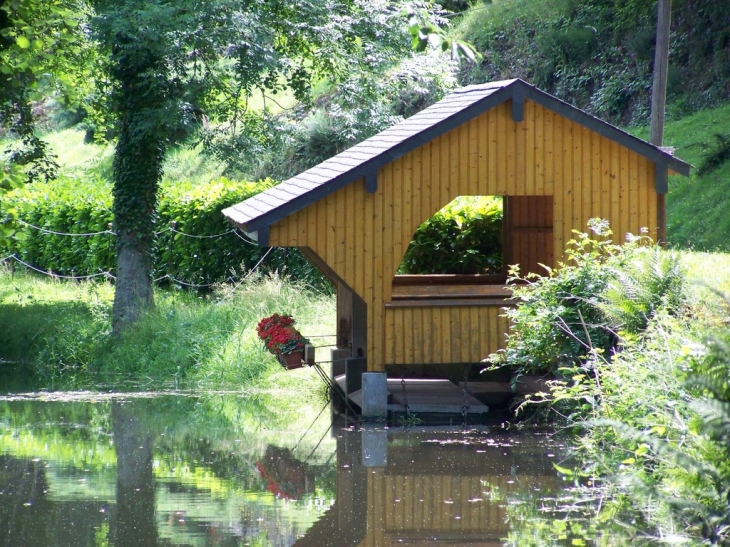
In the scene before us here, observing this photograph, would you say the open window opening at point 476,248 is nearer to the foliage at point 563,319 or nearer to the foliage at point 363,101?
the foliage at point 563,319

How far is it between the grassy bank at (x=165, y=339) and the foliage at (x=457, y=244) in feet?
5.74

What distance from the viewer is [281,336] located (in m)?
12.8

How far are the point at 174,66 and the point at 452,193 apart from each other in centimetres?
626

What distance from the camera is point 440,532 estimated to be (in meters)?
7.97

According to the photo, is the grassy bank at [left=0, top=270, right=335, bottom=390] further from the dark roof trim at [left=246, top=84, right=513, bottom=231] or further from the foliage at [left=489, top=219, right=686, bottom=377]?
the foliage at [left=489, top=219, right=686, bottom=377]

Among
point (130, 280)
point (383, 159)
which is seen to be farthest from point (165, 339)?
point (383, 159)

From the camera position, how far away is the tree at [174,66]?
15852mm

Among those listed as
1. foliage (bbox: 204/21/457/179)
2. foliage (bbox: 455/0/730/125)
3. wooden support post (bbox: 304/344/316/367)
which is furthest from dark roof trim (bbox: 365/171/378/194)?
foliage (bbox: 455/0/730/125)

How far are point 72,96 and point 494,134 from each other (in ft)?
26.8

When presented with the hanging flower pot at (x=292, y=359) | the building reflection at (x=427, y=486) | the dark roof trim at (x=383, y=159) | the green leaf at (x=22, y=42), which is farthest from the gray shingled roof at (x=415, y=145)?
the green leaf at (x=22, y=42)

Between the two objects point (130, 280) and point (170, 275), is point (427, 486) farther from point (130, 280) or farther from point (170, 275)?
point (170, 275)

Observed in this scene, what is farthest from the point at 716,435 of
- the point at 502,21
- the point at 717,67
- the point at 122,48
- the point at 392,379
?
the point at 502,21

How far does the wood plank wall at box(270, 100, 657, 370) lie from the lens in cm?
1226

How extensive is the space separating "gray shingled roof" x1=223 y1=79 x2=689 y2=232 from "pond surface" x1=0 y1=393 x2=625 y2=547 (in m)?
2.51
